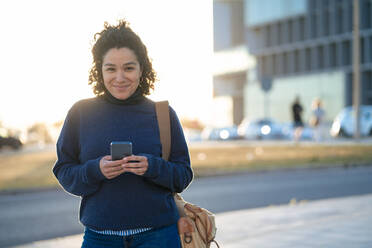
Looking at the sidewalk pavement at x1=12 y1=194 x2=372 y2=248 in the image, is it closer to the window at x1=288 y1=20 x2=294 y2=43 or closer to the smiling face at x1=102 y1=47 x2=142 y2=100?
the smiling face at x1=102 y1=47 x2=142 y2=100

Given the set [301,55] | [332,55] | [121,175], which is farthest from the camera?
[301,55]

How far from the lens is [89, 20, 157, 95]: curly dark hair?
301cm

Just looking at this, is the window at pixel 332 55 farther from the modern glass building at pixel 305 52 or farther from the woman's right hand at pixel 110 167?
the woman's right hand at pixel 110 167

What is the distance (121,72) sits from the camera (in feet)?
9.72

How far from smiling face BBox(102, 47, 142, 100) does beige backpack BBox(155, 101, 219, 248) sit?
0.14 meters

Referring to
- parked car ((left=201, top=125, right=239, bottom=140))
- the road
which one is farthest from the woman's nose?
parked car ((left=201, top=125, right=239, bottom=140))

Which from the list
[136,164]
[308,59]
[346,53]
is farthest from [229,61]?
[136,164]

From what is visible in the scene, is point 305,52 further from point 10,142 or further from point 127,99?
point 127,99

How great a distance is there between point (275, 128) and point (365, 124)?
896 cm

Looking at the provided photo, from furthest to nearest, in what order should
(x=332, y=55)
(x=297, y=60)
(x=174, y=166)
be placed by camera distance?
1. (x=297, y=60)
2. (x=332, y=55)
3. (x=174, y=166)

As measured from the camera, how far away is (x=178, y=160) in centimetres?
300

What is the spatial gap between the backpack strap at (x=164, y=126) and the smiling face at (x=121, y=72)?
0.46 feet

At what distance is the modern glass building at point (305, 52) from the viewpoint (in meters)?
60.0

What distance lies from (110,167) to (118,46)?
1.93ft
